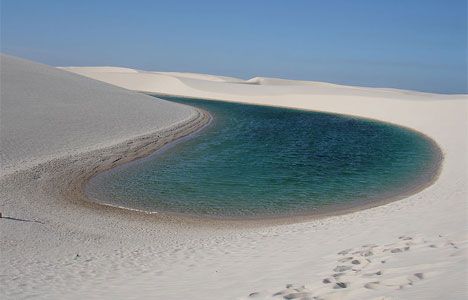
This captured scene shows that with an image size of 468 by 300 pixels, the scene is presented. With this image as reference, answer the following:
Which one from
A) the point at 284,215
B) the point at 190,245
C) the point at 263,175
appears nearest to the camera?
the point at 190,245

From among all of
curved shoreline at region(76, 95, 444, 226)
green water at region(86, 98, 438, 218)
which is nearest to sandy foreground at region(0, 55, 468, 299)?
curved shoreline at region(76, 95, 444, 226)

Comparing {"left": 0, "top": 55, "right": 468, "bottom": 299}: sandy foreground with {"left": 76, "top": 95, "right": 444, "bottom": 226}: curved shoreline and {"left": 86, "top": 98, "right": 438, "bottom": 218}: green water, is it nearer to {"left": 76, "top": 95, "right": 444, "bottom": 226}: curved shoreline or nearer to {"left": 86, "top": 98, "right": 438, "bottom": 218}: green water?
{"left": 76, "top": 95, "right": 444, "bottom": 226}: curved shoreline

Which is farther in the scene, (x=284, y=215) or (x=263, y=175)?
(x=263, y=175)

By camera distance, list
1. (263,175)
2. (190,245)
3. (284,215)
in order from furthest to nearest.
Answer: (263,175) → (284,215) → (190,245)

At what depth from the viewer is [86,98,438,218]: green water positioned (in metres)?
9.86

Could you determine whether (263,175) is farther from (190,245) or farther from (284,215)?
(190,245)

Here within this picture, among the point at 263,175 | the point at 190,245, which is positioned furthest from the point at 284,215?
the point at 263,175

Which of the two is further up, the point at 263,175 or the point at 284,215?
the point at 263,175

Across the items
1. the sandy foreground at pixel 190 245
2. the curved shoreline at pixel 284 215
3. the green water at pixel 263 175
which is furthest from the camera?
the green water at pixel 263 175

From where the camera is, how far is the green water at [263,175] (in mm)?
9859

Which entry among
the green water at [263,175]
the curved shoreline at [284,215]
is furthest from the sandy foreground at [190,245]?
the green water at [263,175]

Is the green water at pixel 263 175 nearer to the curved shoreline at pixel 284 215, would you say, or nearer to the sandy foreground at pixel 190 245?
the curved shoreline at pixel 284 215

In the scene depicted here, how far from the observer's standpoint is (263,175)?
1255 cm

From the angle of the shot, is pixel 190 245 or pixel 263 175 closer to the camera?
pixel 190 245
